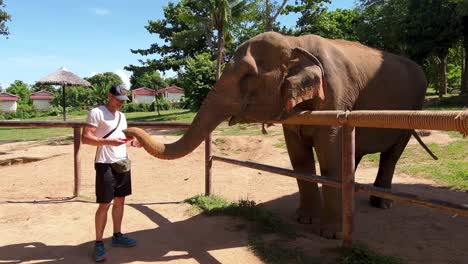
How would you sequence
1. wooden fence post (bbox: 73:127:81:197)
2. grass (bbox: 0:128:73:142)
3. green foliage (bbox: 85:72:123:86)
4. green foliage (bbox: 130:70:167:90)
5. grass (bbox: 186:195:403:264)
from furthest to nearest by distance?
green foliage (bbox: 85:72:123:86), green foliage (bbox: 130:70:167:90), grass (bbox: 0:128:73:142), wooden fence post (bbox: 73:127:81:197), grass (bbox: 186:195:403:264)

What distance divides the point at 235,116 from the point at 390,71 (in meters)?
2.43

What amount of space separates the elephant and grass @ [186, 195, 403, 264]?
485 mm

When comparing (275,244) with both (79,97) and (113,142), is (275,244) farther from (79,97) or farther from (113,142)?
(79,97)

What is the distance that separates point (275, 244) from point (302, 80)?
162 cm

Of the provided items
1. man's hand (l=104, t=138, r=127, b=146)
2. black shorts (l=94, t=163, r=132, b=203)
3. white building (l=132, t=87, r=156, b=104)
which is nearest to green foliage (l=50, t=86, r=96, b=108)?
white building (l=132, t=87, r=156, b=104)

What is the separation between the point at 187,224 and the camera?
16.6 feet

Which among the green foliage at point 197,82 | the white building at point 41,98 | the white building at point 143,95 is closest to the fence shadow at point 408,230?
the green foliage at point 197,82

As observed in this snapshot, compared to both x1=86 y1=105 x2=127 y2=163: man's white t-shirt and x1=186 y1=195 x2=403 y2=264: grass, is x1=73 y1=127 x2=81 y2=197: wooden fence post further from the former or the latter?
x1=86 y1=105 x2=127 y2=163: man's white t-shirt

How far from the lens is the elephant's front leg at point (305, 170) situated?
200 inches

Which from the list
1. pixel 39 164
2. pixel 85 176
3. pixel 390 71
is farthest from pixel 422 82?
pixel 39 164

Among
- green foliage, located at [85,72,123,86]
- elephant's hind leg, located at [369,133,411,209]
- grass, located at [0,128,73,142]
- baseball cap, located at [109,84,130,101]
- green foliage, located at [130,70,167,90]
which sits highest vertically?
green foliage, located at [85,72,123,86]

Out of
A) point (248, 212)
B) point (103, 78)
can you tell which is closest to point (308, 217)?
point (248, 212)

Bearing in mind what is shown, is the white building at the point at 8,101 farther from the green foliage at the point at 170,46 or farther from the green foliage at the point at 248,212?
the green foliage at the point at 248,212

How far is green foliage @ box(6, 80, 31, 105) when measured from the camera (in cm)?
7566
